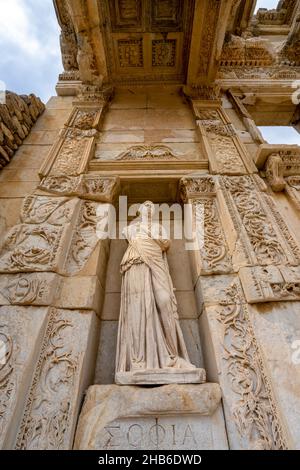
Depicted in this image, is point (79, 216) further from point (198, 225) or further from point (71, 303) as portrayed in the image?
point (198, 225)

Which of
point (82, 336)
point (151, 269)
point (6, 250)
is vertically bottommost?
point (82, 336)

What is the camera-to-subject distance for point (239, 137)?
16.6 ft

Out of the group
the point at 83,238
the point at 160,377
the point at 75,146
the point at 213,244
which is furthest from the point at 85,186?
the point at 160,377

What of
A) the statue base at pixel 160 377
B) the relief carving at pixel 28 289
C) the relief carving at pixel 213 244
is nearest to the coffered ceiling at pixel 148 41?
the relief carving at pixel 213 244

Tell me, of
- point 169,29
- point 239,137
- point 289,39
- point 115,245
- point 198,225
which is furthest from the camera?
point 289,39

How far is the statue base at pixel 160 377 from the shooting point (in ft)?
7.43

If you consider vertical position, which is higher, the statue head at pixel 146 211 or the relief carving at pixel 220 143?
the relief carving at pixel 220 143

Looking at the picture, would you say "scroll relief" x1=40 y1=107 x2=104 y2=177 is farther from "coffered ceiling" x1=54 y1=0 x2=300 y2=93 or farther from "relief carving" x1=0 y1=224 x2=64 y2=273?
"coffered ceiling" x1=54 y1=0 x2=300 y2=93

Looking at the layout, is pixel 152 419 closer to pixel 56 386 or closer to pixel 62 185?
pixel 56 386

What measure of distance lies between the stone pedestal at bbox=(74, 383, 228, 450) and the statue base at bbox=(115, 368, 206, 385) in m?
0.05

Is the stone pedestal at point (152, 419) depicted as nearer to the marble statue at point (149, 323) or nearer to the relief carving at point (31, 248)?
the marble statue at point (149, 323)

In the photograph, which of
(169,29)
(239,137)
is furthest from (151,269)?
(169,29)

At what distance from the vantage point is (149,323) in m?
2.63

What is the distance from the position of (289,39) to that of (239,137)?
A: 5.22 metres
